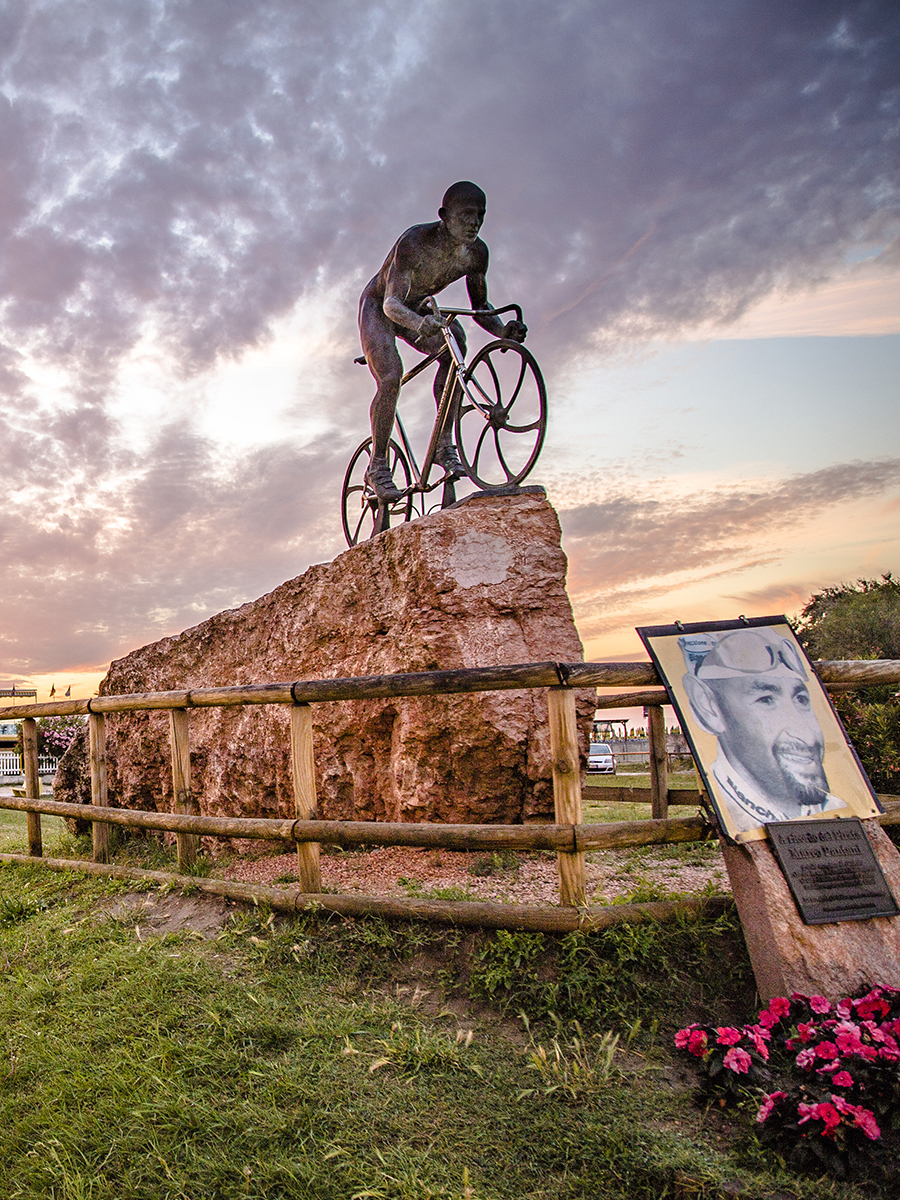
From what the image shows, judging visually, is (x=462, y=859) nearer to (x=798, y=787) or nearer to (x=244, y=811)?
(x=244, y=811)

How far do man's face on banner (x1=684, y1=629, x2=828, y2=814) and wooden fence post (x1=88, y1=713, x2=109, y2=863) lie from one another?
4.68m

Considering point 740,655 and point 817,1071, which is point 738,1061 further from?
point 740,655

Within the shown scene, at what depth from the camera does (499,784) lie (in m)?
5.24

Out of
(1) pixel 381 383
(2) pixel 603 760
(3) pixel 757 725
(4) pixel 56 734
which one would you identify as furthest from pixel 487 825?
(2) pixel 603 760

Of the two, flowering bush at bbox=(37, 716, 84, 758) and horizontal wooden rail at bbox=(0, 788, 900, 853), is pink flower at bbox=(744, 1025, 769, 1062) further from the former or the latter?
flowering bush at bbox=(37, 716, 84, 758)

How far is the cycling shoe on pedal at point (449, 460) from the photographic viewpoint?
21.7 ft

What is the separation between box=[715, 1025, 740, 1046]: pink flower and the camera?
299 cm

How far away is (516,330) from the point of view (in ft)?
22.0

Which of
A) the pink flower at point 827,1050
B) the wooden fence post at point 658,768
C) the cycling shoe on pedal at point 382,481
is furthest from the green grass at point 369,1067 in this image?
the cycling shoe on pedal at point 382,481

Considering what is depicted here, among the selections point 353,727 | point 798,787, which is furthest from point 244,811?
point 798,787

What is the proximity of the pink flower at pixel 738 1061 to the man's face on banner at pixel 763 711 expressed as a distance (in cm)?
118

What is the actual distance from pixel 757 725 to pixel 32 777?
673cm

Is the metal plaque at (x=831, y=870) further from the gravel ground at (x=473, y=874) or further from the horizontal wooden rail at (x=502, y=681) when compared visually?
the gravel ground at (x=473, y=874)

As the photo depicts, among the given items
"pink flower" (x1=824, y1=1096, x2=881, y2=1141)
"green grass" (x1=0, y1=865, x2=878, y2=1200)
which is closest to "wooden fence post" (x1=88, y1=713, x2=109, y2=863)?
"green grass" (x1=0, y1=865, x2=878, y2=1200)
